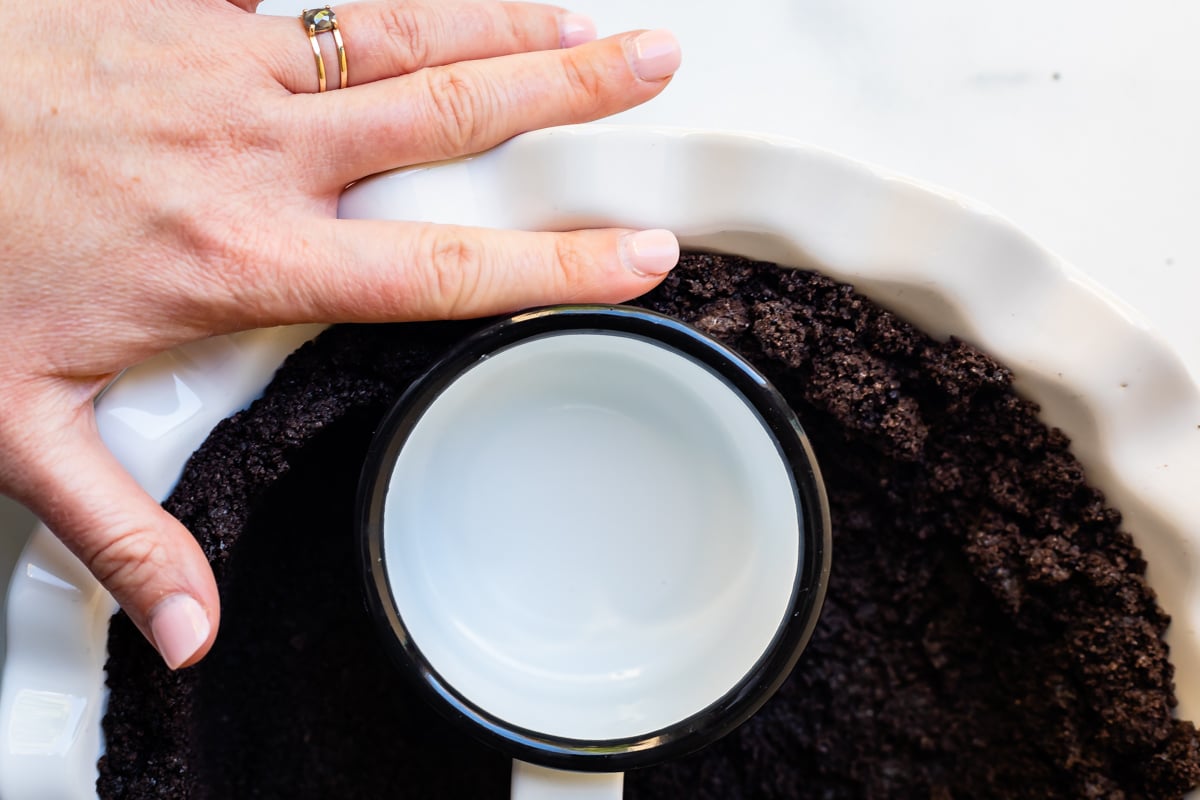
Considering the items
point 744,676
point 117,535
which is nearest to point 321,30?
point 117,535

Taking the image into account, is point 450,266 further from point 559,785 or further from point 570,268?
point 559,785

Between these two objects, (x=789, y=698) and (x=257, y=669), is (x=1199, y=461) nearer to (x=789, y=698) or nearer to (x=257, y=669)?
(x=789, y=698)

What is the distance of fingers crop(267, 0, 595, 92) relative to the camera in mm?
805

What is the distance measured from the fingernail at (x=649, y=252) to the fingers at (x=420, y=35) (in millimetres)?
231

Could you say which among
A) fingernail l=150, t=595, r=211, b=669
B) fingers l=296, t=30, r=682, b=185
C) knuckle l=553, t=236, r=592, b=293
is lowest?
fingernail l=150, t=595, r=211, b=669

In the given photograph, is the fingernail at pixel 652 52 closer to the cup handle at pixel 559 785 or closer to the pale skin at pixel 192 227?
the pale skin at pixel 192 227

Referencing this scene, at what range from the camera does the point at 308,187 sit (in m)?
0.78

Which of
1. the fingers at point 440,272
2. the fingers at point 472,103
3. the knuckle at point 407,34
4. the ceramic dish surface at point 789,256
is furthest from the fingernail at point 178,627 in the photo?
the knuckle at point 407,34

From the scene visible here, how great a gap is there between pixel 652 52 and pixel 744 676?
0.55m

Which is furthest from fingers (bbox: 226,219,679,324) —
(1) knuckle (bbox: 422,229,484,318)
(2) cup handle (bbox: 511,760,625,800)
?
(2) cup handle (bbox: 511,760,625,800)

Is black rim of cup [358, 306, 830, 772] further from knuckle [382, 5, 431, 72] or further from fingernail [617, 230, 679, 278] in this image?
knuckle [382, 5, 431, 72]

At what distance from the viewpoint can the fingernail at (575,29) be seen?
0.87 meters

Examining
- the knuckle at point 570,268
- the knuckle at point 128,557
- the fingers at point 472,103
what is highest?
the fingers at point 472,103

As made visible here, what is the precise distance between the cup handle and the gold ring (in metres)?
0.64
